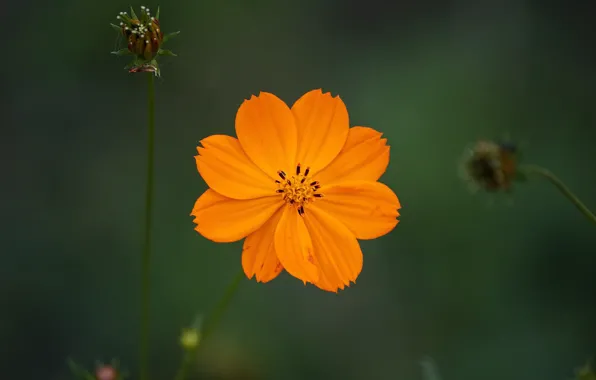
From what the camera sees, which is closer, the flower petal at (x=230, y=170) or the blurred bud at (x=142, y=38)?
the blurred bud at (x=142, y=38)

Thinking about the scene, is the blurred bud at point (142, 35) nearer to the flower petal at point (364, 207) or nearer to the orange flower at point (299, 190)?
the orange flower at point (299, 190)

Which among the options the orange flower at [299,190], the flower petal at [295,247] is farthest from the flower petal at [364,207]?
the flower petal at [295,247]

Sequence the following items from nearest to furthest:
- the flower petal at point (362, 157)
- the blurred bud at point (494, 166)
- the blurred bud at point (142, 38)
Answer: the blurred bud at point (142, 38) → the flower petal at point (362, 157) → the blurred bud at point (494, 166)

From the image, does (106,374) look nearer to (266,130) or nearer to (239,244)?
(266,130)

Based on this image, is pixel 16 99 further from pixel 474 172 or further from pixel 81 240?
pixel 474 172

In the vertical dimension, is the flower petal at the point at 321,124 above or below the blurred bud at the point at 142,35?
below

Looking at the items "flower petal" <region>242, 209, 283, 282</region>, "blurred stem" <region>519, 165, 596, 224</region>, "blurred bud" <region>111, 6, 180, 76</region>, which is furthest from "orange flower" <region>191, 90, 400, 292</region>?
"blurred stem" <region>519, 165, 596, 224</region>

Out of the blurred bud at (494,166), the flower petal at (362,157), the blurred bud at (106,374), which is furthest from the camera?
the blurred bud at (494,166)
